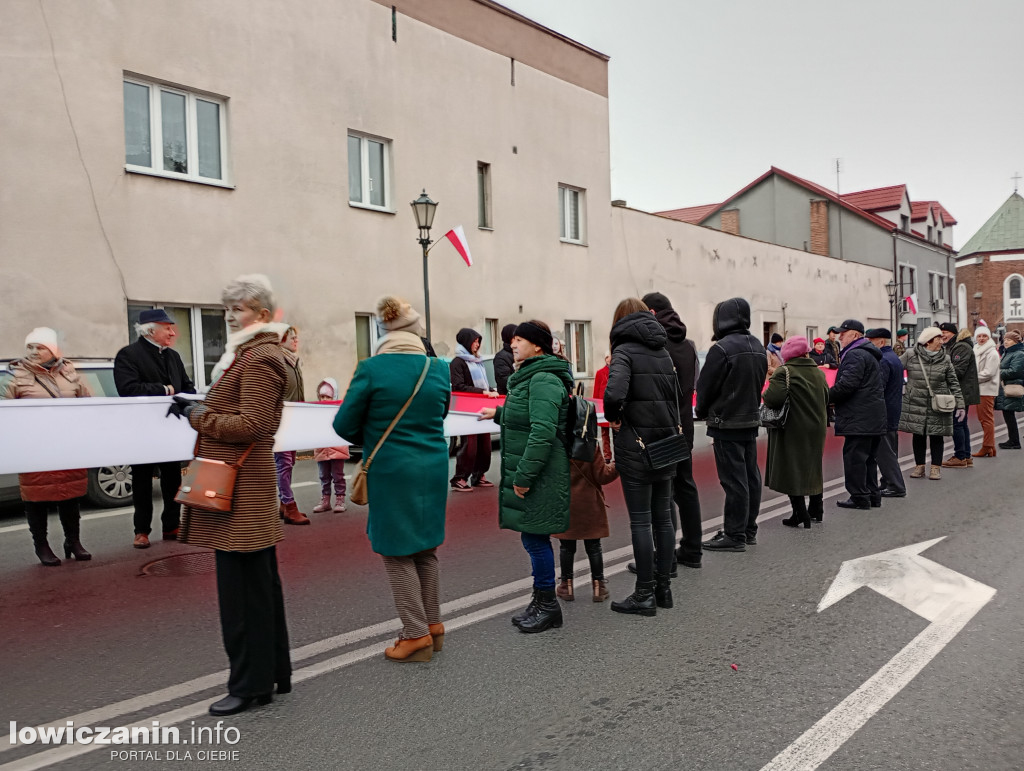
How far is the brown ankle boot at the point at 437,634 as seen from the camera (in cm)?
477

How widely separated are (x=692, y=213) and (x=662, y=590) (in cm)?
4574

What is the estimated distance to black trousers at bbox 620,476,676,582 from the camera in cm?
548

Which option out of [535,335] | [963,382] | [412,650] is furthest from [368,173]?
[412,650]

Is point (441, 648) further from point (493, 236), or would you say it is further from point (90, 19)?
point (493, 236)

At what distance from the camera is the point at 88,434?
6.89m

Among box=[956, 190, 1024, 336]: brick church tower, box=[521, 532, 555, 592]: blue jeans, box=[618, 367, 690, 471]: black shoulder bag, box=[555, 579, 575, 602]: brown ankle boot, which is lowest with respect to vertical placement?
box=[555, 579, 575, 602]: brown ankle boot

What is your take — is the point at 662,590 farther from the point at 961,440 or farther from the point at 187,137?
the point at 187,137

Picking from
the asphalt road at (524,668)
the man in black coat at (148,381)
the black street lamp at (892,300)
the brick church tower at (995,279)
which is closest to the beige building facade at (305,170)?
the man in black coat at (148,381)

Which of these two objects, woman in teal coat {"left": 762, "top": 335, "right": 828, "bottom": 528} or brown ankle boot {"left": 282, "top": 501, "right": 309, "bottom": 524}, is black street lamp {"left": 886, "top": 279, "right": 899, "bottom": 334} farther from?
brown ankle boot {"left": 282, "top": 501, "right": 309, "bottom": 524}

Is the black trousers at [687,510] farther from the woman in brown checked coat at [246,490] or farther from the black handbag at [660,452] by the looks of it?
the woman in brown checked coat at [246,490]

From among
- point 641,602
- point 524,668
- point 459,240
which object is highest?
point 459,240

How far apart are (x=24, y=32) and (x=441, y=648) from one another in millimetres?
11380

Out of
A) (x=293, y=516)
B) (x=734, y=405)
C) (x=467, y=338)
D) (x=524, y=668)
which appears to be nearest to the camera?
(x=524, y=668)

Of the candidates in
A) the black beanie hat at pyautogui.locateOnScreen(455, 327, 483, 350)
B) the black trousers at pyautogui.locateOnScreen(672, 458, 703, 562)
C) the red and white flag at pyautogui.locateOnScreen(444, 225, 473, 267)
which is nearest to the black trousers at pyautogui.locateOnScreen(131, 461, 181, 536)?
the black beanie hat at pyautogui.locateOnScreen(455, 327, 483, 350)
